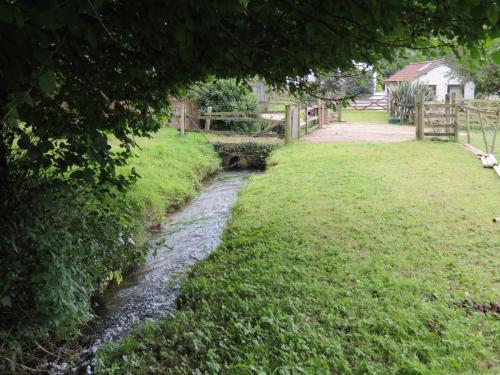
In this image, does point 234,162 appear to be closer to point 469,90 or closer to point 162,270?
point 162,270

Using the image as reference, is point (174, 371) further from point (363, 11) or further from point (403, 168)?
point (403, 168)

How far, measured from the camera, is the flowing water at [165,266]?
5.25m

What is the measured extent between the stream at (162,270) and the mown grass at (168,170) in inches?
15.1

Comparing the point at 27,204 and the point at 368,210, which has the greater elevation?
the point at 27,204

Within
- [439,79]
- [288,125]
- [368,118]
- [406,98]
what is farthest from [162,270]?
[439,79]

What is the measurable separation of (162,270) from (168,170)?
579 cm

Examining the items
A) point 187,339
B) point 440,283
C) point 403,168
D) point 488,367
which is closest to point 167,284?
point 187,339

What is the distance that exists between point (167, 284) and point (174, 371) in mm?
2399

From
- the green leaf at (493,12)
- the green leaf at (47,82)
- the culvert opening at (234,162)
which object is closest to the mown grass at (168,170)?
the culvert opening at (234,162)

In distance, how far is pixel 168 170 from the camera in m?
12.1

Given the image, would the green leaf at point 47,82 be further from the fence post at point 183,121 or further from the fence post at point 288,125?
the fence post at point 183,121

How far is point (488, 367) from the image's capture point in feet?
11.5

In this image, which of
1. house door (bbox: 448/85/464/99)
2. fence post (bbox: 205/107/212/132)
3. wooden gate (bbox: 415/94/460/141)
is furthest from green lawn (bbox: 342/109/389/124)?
fence post (bbox: 205/107/212/132)

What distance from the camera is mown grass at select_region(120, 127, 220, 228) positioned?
9.19 metres
